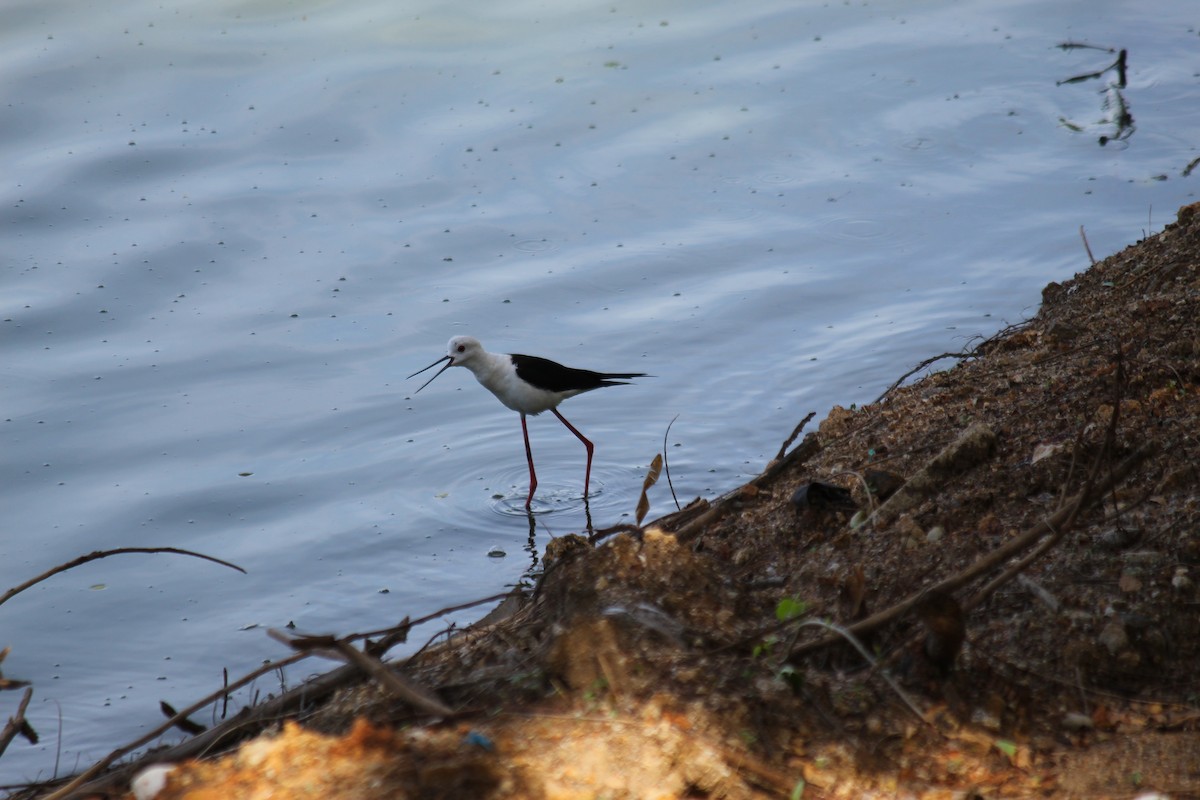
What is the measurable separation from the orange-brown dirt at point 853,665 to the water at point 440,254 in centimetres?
202

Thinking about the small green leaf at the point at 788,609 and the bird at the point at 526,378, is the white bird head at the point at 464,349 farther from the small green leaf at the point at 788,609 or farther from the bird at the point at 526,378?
the small green leaf at the point at 788,609

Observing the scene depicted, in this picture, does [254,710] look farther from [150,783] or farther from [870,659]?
[870,659]

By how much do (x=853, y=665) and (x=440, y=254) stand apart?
638 cm

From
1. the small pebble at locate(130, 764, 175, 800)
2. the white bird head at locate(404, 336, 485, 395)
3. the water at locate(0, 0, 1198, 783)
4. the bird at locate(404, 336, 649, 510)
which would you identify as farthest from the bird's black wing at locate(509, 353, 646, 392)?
the small pebble at locate(130, 764, 175, 800)

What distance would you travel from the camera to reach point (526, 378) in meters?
6.87

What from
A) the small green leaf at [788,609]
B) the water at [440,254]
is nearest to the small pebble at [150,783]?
the small green leaf at [788,609]

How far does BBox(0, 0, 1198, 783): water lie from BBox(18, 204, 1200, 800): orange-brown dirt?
2.02 metres

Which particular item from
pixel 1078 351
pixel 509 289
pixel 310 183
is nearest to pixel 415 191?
pixel 310 183

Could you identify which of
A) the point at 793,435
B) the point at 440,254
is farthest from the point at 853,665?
the point at 440,254

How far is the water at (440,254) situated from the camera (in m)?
6.26

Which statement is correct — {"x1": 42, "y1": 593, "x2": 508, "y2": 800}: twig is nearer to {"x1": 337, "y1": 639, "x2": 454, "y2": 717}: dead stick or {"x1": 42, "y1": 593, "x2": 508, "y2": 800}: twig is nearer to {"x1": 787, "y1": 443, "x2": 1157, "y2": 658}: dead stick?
{"x1": 337, "y1": 639, "x2": 454, "y2": 717}: dead stick

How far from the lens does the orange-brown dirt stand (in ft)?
9.46

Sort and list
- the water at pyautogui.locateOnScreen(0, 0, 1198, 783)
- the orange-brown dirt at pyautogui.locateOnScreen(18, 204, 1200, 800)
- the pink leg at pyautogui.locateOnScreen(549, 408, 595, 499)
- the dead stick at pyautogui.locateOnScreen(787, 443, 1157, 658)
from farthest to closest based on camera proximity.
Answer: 1. the pink leg at pyautogui.locateOnScreen(549, 408, 595, 499)
2. the water at pyautogui.locateOnScreen(0, 0, 1198, 783)
3. the dead stick at pyautogui.locateOnScreen(787, 443, 1157, 658)
4. the orange-brown dirt at pyautogui.locateOnScreen(18, 204, 1200, 800)

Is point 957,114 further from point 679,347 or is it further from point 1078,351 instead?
point 1078,351
